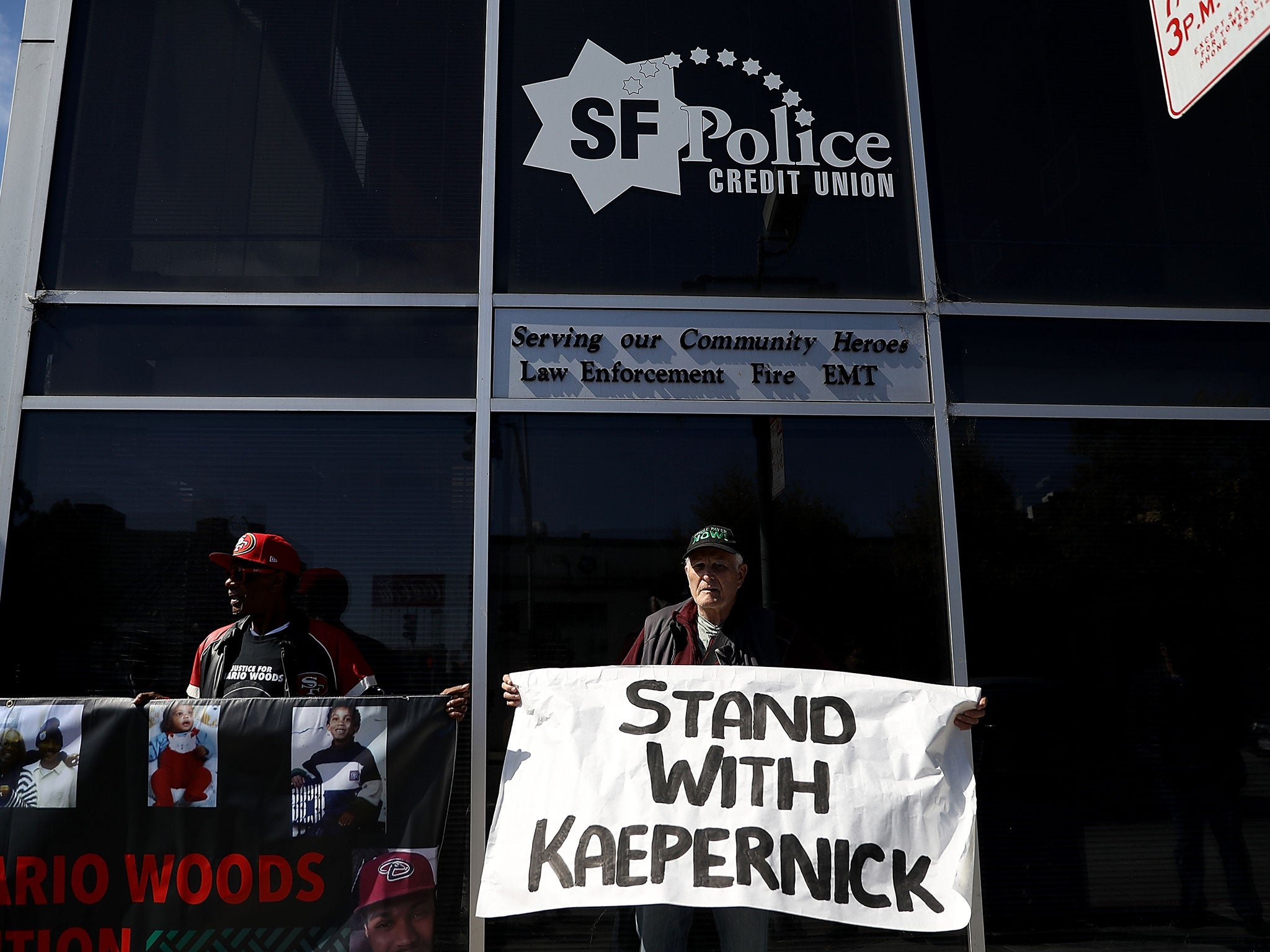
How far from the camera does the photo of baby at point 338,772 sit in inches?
156

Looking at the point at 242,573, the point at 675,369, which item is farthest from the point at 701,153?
the point at 242,573

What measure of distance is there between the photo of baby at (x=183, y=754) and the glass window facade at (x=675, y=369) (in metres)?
0.79

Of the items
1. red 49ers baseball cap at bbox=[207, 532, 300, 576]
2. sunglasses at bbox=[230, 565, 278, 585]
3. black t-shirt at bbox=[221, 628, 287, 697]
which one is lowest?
black t-shirt at bbox=[221, 628, 287, 697]

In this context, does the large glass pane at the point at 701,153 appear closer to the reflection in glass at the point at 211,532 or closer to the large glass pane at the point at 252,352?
the large glass pane at the point at 252,352

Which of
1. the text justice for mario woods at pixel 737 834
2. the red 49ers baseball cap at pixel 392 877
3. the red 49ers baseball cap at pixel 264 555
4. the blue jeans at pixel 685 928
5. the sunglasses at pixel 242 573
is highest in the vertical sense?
the red 49ers baseball cap at pixel 264 555

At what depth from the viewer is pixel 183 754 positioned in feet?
12.9

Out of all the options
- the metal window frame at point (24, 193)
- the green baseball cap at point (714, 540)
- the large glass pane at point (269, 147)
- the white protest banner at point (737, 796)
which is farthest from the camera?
the large glass pane at point (269, 147)

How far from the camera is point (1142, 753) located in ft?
15.8

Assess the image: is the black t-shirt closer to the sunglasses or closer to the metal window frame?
the sunglasses

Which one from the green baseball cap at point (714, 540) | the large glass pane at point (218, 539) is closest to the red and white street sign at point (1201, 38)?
the green baseball cap at point (714, 540)

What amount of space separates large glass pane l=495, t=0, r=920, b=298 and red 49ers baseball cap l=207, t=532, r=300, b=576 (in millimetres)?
1720

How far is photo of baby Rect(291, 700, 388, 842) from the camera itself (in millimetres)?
3961

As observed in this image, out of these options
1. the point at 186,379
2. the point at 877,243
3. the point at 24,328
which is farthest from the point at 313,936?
the point at 877,243

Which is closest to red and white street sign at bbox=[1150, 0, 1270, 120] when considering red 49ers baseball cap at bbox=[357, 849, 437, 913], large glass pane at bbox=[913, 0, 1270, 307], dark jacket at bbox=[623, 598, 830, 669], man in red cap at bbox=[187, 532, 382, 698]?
large glass pane at bbox=[913, 0, 1270, 307]
